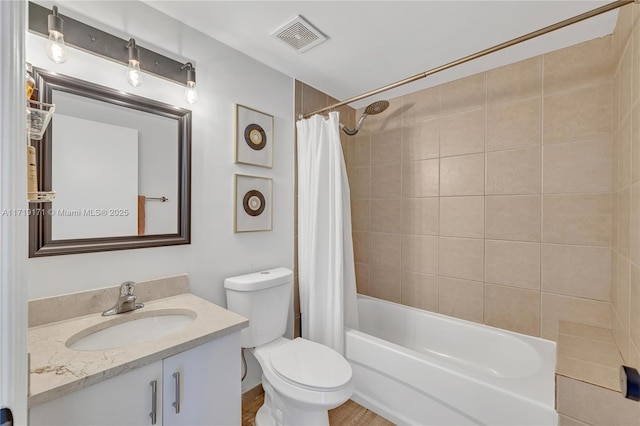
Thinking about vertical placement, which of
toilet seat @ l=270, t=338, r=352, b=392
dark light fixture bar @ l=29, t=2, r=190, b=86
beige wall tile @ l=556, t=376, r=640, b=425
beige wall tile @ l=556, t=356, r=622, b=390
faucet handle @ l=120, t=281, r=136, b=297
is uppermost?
dark light fixture bar @ l=29, t=2, r=190, b=86

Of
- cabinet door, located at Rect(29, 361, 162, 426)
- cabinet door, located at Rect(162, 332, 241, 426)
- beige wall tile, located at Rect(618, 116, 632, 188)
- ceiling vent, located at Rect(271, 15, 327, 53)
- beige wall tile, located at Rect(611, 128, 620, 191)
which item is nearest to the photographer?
cabinet door, located at Rect(29, 361, 162, 426)

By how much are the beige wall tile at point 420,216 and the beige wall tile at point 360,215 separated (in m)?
0.38

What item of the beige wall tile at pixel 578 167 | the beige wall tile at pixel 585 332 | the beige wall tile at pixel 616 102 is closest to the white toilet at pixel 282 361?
the beige wall tile at pixel 585 332

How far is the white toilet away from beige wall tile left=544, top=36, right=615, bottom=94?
2083 mm

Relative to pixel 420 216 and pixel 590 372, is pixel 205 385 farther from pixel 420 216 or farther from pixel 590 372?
pixel 420 216

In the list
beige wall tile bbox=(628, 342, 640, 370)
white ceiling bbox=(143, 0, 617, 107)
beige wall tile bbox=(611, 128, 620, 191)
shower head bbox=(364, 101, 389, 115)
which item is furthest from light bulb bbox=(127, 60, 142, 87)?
beige wall tile bbox=(611, 128, 620, 191)

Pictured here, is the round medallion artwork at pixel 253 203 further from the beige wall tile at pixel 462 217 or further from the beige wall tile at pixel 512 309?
the beige wall tile at pixel 512 309

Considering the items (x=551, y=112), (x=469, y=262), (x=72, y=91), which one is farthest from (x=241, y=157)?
(x=551, y=112)

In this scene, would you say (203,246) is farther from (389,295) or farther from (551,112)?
(551,112)

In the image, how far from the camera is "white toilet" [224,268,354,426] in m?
1.26

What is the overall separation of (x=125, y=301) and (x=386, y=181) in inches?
80.4

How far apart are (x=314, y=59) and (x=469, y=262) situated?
1830mm

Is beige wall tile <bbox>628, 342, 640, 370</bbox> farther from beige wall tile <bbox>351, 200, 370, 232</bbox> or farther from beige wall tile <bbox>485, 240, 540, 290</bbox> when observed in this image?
beige wall tile <bbox>351, 200, 370, 232</bbox>

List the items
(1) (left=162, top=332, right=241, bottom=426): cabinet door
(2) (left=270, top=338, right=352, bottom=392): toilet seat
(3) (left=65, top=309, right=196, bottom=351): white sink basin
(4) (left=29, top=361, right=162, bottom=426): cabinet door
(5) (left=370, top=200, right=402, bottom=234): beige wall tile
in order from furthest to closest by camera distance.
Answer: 1. (5) (left=370, top=200, right=402, bottom=234): beige wall tile
2. (2) (left=270, top=338, right=352, bottom=392): toilet seat
3. (3) (left=65, top=309, right=196, bottom=351): white sink basin
4. (1) (left=162, top=332, right=241, bottom=426): cabinet door
5. (4) (left=29, top=361, right=162, bottom=426): cabinet door
